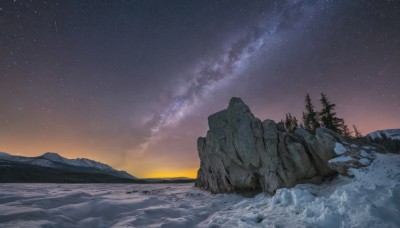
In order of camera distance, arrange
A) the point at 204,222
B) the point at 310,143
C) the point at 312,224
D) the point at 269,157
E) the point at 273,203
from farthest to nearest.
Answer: the point at 269,157 < the point at 310,143 < the point at 273,203 < the point at 204,222 < the point at 312,224

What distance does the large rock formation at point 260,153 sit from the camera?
15.8 m

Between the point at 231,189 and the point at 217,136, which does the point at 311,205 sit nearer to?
the point at 231,189

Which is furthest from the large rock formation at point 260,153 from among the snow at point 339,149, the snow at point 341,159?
the snow at point 341,159

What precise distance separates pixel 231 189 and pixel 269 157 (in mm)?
7005

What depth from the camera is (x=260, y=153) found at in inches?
740

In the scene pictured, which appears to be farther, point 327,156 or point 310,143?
point 310,143

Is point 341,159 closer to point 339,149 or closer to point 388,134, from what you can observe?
point 339,149

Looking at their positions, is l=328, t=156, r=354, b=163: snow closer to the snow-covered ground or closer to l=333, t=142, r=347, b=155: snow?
l=333, t=142, r=347, b=155: snow

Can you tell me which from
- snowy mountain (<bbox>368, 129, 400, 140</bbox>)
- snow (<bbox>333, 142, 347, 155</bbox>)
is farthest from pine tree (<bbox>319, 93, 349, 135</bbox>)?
snow (<bbox>333, 142, 347, 155</bbox>)

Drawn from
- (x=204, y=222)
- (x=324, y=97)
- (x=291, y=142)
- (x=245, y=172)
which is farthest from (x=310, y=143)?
(x=324, y=97)

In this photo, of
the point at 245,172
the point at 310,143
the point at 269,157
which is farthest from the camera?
the point at 245,172

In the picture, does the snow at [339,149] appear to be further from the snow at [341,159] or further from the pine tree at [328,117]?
the pine tree at [328,117]

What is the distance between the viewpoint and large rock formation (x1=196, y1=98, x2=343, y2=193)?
15.8 metres

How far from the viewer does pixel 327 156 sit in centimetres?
1486
